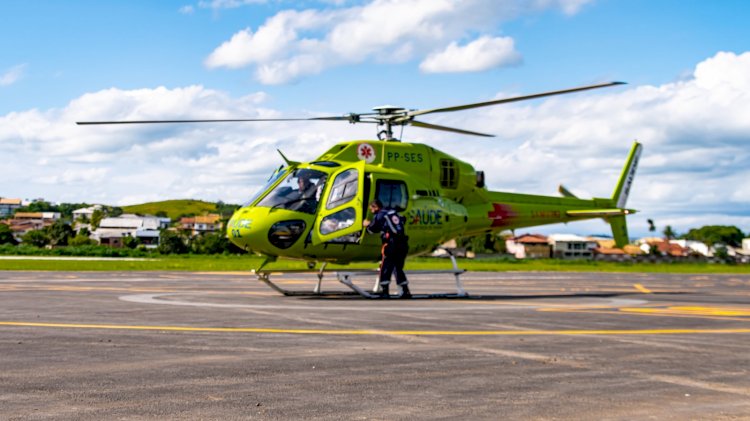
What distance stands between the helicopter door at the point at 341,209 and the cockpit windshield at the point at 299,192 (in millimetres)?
233

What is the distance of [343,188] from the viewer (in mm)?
20250

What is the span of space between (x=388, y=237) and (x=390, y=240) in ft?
0.29

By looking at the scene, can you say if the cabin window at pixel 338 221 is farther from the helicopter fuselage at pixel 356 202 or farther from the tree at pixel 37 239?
the tree at pixel 37 239

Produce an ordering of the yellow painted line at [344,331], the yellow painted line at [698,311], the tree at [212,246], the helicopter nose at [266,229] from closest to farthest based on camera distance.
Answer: the yellow painted line at [344,331]
the yellow painted line at [698,311]
the helicopter nose at [266,229]
the tree at [212,246]

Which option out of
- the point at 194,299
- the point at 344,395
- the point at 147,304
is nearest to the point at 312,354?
the point at 344,395

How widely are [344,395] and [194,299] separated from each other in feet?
41.2

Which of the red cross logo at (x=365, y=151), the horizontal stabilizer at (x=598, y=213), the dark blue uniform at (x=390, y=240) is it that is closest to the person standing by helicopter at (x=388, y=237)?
the dark blue uniform at (x=390, y=240)

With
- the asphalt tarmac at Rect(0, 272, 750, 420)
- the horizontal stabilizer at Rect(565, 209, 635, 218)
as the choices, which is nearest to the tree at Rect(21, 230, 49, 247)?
the horizontal stabilizer at Rect(565, 209, 635, 218)

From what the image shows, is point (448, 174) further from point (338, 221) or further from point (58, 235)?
point (58, 235)

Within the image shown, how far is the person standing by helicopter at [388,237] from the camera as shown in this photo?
19953 mm

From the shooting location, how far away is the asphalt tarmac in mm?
6750

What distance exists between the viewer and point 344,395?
7.23 m

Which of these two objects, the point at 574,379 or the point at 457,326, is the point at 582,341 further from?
the point at 574,379

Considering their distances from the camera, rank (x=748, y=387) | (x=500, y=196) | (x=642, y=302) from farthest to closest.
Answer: (x=500, y=196) → (x=642, y=302) → (x=748, y=387)
